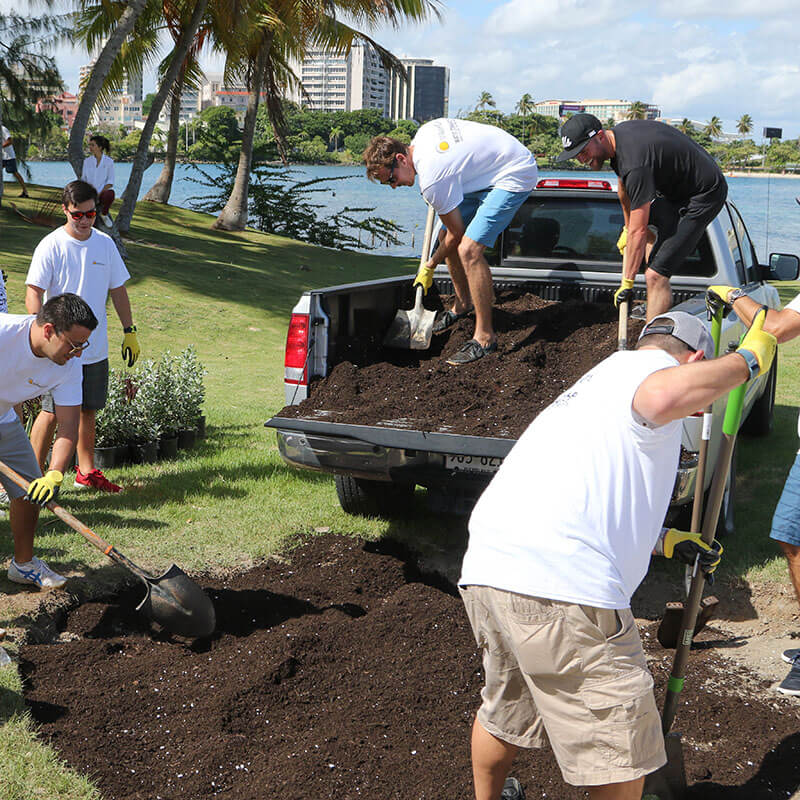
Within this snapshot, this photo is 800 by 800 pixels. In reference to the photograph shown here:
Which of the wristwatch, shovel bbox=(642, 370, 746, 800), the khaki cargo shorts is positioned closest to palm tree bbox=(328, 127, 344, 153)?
shovel bbox=(642, 370, 746, 800)

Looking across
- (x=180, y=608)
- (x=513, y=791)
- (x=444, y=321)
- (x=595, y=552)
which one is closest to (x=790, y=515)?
(x=513, y=791)

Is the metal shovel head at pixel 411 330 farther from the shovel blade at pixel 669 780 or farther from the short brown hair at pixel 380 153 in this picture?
the shovel blade at pixel 669 780

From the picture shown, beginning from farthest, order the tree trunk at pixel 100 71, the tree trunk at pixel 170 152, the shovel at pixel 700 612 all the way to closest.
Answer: the tree trunk at pixel 170 152, the tree trunk at pixel 100 71, the shovel at pixel 700 612

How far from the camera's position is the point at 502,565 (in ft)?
7.77

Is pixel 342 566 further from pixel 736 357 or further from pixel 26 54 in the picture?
pixel 26 54

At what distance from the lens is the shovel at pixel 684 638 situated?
2.96 meters

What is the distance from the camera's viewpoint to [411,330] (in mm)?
5840

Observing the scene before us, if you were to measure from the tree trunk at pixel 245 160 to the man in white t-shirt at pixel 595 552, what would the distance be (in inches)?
859

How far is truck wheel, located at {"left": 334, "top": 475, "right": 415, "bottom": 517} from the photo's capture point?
5652mm

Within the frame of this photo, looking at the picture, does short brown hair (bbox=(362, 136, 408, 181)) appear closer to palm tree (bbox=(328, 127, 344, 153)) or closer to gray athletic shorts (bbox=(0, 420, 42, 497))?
gray athletic shorts (bbox=(0, 420, 42, 497))

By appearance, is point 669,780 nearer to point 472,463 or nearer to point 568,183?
point 472,463

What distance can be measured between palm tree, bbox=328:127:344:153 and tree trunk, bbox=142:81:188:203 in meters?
35.6

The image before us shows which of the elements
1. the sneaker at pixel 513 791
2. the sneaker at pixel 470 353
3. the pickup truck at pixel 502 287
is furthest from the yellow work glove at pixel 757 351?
the sneaker at pixel 470 353

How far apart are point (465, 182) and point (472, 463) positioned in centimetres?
228
